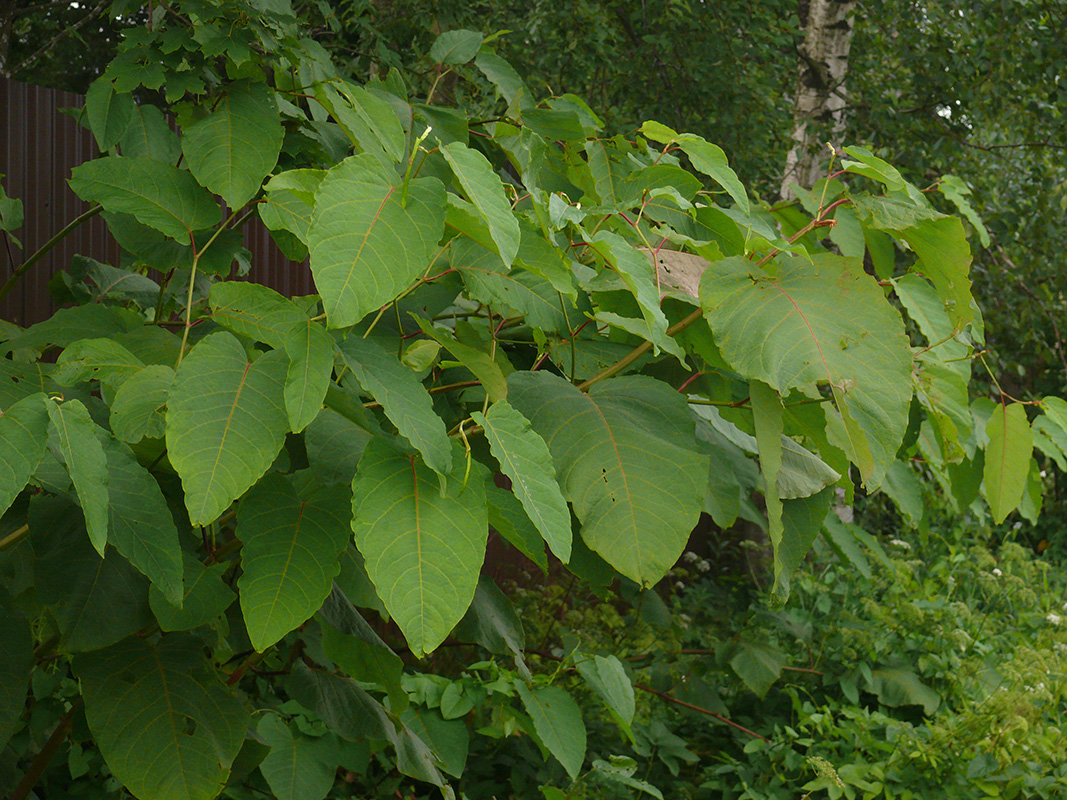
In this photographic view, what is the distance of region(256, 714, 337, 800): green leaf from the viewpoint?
1769 millimetres

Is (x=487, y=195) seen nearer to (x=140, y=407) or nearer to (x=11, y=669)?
(x=140, y=407)

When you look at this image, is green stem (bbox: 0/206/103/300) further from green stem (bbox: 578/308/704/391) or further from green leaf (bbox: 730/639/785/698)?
green leaf (bbox: 730/639/785/698)

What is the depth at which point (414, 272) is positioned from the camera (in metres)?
0.73

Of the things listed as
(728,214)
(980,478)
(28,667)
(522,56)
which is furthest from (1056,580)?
(28,667)

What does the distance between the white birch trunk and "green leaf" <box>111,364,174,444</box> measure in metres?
4.00

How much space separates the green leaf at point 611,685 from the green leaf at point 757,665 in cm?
124

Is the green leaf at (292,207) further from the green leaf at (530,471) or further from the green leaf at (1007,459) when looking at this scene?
the green leaf at (1007,459)

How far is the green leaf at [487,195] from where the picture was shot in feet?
2.36

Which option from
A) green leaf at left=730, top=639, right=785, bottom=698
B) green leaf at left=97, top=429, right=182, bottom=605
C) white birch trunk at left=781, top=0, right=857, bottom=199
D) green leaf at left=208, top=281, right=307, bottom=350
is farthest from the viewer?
white birch trunk at left=781, top=0, right=857, bottom=199

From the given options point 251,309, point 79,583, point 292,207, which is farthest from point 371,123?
point 79,583

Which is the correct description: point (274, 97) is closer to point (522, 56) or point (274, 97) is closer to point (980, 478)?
point (980, 478)

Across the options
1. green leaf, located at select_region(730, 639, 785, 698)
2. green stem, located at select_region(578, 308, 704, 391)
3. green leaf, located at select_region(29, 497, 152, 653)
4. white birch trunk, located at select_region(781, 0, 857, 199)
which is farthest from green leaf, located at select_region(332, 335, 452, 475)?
white birch trunk, located at select_region(781, 0, 857, 199)

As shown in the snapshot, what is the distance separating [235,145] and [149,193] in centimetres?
11

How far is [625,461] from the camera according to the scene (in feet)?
2.88
